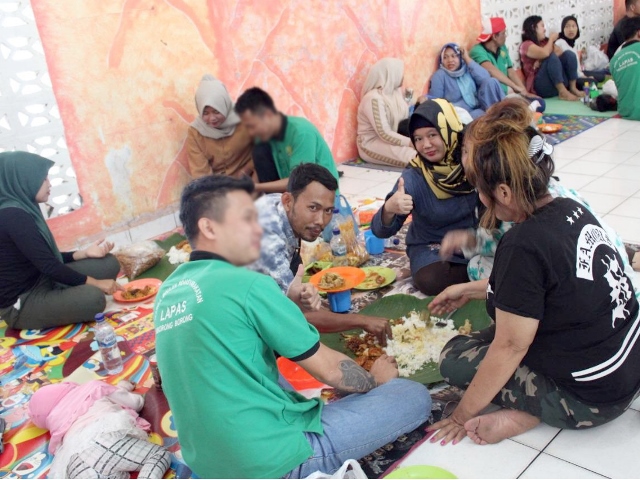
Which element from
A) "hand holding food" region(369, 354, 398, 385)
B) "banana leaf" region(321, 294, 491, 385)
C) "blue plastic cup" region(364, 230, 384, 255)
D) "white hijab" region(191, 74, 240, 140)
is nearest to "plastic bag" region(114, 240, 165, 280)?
"blue plastic cup" region(364, 230, 384, 255)

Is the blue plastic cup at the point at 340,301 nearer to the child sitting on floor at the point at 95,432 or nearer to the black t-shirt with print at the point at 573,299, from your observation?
the child sitting on floor at the point at 95,432

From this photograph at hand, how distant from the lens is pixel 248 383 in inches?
61.9

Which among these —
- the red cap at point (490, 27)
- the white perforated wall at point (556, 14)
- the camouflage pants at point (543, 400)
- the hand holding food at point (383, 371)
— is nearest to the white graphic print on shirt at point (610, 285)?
the camouflage pants at point (543, 400)

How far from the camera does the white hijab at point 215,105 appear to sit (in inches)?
29.3

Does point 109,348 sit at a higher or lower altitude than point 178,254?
lower

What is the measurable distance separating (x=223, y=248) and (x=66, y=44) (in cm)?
245

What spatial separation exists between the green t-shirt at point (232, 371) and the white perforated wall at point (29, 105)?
100 inches

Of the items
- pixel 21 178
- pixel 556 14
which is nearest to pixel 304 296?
pixel 21 178

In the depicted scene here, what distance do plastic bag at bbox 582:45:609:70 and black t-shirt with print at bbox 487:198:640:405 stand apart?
A: 27.6 ft

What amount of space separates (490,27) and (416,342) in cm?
584

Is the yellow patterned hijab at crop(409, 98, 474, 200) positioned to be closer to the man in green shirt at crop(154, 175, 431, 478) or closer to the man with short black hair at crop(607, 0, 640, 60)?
the man in green shirt at crop(154, 175, 431, 478)

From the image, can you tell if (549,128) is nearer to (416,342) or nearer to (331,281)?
(331,281)

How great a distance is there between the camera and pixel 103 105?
1.68 meters

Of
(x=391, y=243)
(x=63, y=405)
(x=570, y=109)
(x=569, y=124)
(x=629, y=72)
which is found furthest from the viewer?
(x=570, y=109)
